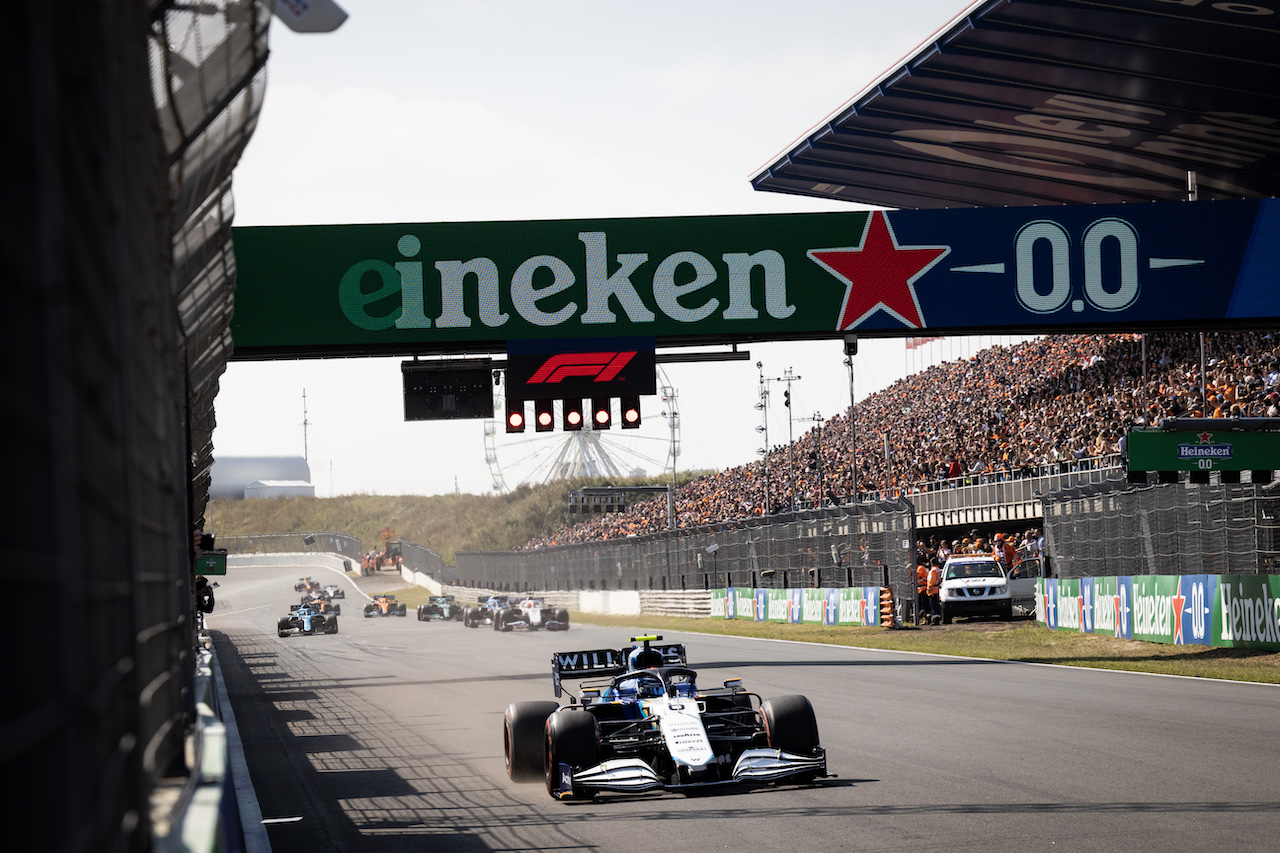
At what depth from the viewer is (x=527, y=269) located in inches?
707

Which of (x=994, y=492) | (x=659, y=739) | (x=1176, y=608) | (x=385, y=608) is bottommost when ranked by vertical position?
(x=385, y=608)

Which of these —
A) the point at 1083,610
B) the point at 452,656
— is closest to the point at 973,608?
the point at 1083,610

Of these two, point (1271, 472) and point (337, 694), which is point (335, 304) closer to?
point (337, 694)

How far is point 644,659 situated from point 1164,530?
13560 mm

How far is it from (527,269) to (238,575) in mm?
87061

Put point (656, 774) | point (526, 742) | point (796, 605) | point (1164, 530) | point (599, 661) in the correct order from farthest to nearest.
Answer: point (796, 605), point (1164, 530), point (599, 661), point (526, 742), point (656, 774)

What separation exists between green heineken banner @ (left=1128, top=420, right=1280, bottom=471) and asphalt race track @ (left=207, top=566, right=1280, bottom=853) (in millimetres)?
2798

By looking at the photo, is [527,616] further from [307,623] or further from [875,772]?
[875,772]

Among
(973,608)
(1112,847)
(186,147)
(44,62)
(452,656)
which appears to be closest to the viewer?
(44,62)

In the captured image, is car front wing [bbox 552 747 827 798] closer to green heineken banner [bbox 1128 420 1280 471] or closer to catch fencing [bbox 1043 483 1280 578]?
green heineken banner [bbox 1128 420 1280 471]

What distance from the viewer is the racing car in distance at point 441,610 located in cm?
4941

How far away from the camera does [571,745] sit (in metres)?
9.17

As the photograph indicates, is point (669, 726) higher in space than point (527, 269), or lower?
lower

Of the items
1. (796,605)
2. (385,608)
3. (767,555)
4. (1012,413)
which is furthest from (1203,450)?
(385,608)
